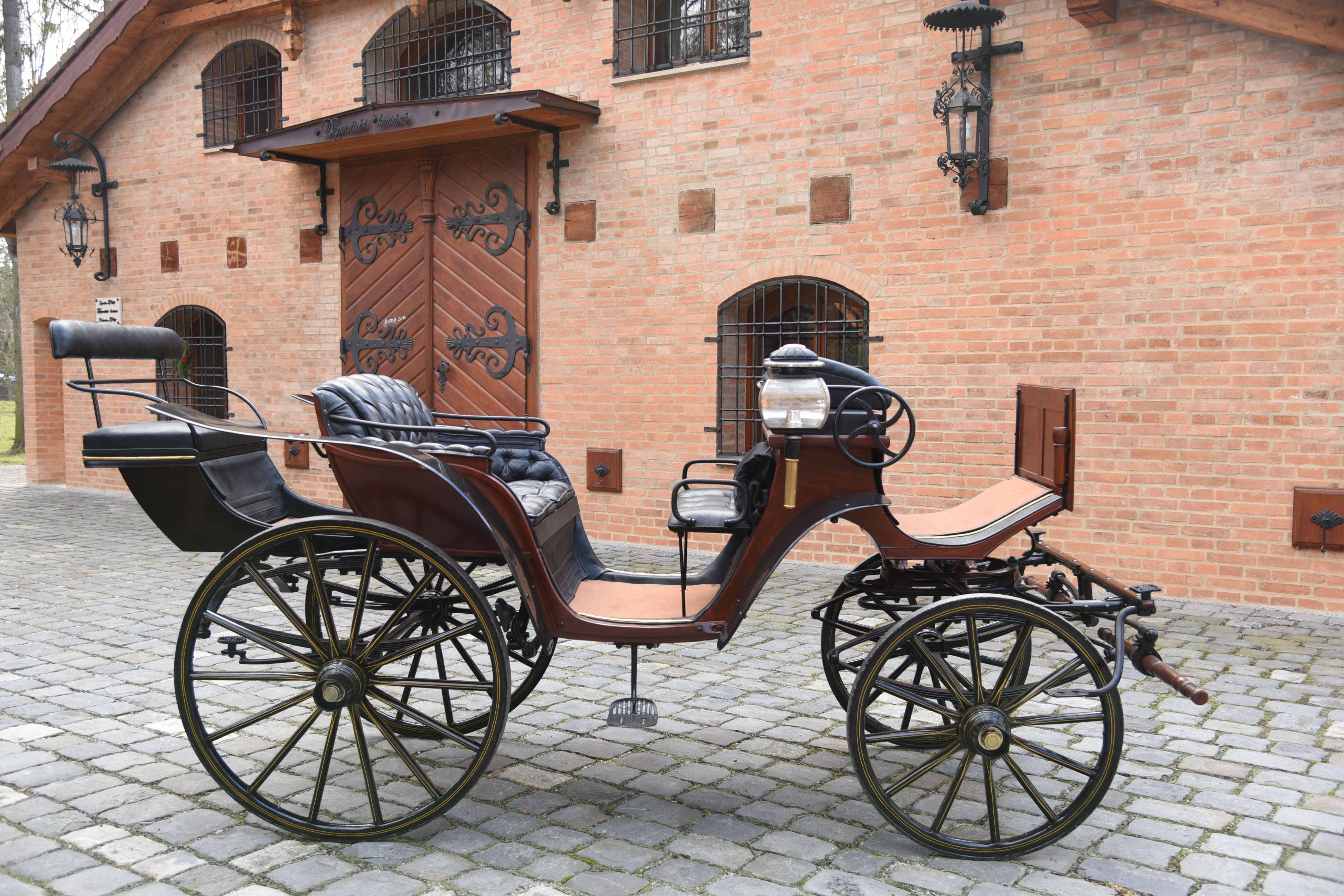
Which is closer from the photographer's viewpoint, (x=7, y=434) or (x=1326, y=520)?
(x=1326, y=520)

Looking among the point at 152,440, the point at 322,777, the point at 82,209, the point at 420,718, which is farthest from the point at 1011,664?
the point at 82,209

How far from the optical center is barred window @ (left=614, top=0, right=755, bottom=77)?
8.97 m

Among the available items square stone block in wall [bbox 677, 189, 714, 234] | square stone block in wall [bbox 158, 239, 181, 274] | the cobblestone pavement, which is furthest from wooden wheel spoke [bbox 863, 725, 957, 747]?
square stone block in wall [bbox 158, 239, 181, 274]

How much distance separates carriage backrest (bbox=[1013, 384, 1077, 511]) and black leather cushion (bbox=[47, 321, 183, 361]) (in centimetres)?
303

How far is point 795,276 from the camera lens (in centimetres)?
855

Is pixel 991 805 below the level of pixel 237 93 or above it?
below

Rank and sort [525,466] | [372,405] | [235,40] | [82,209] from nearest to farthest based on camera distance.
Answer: [372,405], [525,466], [235,40], [82,209]

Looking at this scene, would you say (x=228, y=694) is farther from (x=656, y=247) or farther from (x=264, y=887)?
(x=656, y=247)

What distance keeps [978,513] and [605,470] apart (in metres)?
5.83

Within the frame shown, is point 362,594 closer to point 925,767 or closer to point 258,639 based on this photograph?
point 258,639

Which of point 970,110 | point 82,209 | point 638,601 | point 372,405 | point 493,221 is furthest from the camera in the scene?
point 82,209

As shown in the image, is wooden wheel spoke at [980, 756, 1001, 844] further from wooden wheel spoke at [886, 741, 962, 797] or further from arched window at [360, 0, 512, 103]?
arched window at [360, 0, 512, 103]

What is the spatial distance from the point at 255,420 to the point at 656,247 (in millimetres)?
5198

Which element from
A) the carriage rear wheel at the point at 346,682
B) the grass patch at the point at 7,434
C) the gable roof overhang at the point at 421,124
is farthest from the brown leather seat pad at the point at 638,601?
the grass patch at the point at 7,434
